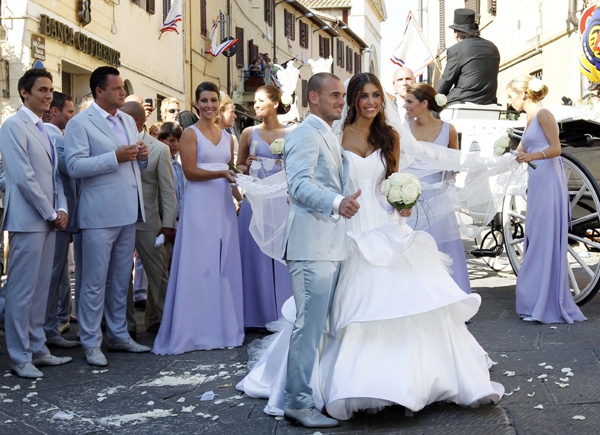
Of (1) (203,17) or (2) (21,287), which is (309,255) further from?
(1) (203,17)

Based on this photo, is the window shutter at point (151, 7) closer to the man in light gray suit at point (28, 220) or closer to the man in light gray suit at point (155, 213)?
the man in light gray suit at point (155, 213)

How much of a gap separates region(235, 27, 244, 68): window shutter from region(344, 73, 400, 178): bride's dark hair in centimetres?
3050

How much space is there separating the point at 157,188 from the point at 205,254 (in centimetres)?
93

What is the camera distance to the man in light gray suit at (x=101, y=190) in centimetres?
622

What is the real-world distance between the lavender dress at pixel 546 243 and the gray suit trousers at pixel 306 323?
327cm

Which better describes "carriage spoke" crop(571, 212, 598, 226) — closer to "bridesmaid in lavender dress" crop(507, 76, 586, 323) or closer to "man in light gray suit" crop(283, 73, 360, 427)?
"bridesmaid in lavender dress" crop(507, 76, 586, 323)

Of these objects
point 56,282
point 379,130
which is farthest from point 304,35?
point 379,130

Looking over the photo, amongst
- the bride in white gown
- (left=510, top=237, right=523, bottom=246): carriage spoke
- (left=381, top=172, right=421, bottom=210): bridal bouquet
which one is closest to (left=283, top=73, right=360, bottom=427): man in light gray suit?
the bride in white gown

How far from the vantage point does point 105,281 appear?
644cm

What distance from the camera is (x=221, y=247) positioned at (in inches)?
271

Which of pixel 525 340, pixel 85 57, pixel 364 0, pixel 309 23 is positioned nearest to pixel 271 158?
pixel 525 340

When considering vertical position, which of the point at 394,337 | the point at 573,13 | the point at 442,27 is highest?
the point at 442,27

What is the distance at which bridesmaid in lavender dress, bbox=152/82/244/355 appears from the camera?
6688 mm

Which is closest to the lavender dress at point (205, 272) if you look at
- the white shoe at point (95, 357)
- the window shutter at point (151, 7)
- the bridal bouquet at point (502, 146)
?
the white shoe at point (95, 357)
